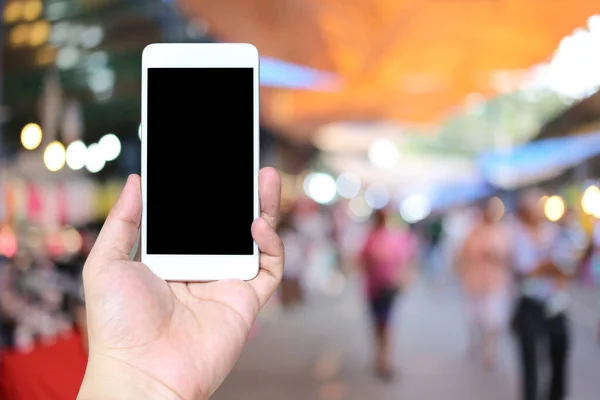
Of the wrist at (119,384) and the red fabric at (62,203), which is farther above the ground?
the red fabric at (62,203)

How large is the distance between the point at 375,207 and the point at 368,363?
5.82 ft

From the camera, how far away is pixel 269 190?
1.55 metres

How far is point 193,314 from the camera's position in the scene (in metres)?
1.46

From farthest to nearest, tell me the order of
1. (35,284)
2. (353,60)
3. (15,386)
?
1. (35,284)
2. (353,60)
3. (15,386)

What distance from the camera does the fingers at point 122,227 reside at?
4.76ft

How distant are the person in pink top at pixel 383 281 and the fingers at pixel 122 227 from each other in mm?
4658

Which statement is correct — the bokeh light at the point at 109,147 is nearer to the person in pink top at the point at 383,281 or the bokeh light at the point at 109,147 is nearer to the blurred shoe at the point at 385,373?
the person in pink top at the point at 383,281

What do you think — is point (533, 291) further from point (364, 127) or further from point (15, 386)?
point (364, 127)

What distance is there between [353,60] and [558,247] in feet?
6.45

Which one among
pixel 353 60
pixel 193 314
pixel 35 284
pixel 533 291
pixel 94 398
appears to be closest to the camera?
pixel 94 398

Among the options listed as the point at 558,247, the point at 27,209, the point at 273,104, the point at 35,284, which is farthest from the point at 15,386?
the point at 27,209

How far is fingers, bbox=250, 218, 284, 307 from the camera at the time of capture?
1539mm

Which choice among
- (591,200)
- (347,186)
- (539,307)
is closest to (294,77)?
(591,200)

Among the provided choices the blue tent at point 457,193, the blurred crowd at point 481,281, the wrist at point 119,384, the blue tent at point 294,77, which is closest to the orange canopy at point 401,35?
the blue tent at point 294,77
